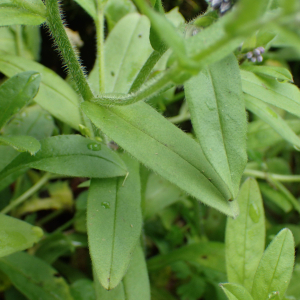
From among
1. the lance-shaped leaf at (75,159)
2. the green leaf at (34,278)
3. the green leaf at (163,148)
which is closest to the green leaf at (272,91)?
the green leaf at (163,148)

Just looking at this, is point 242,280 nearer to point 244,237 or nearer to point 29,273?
point 244,237

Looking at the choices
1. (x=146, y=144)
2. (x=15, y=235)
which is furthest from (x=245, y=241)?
(x=15, y=235)

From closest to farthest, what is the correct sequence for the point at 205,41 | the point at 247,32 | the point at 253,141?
the point at 247,32 → the point at 205,41 → the point at 253,141

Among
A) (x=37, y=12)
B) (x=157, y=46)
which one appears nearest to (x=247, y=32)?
(x=157, y=46)

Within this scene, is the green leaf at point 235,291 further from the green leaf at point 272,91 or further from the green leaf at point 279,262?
the green leaf at point 272,91

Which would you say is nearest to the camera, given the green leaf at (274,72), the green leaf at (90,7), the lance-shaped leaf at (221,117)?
the lance-shaped leaf at (221,117)

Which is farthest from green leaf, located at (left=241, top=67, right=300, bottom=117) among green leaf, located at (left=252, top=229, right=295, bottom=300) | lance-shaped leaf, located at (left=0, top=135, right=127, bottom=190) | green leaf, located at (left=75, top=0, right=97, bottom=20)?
green leaf, located at (left=75, top=0, right=97, bottom=20)
